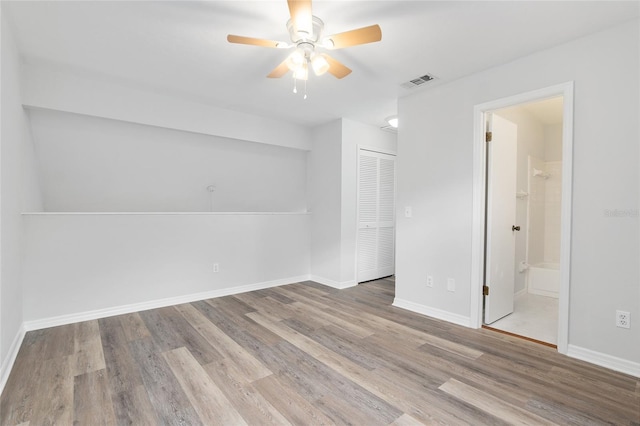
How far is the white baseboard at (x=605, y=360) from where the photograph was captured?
84.9 inches

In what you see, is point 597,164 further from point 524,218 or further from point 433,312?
point 524,218

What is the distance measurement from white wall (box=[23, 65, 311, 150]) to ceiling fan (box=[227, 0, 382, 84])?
1851 mm

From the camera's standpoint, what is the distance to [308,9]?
5.71ft

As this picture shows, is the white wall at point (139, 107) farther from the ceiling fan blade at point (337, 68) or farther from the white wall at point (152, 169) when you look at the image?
the ceiling fan blade at point (337, 68)

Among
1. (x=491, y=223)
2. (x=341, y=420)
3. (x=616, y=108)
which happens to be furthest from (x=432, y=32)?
(x=341, y=420)

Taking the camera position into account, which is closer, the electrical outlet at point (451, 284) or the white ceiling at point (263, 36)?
the white ceiling at point (263, 36)

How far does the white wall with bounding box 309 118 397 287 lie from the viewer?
446 centimetres

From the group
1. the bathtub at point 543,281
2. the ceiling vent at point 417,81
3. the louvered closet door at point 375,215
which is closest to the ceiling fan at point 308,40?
the ceiling vent at point 417,81

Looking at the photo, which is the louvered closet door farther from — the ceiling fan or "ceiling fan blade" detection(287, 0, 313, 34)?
"ceiling fan blade" detection(287, 0, 313, 34)

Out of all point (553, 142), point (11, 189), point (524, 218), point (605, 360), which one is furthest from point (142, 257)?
point (553, 142)

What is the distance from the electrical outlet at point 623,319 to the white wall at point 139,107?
401 centimetres

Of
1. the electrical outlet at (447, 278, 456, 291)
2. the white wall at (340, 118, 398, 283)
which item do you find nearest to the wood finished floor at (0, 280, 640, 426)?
the electrical outlet at (447, 278, 456, 291)

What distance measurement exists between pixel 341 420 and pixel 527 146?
14.5 ft

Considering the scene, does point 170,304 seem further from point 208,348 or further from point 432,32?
point 432,32
